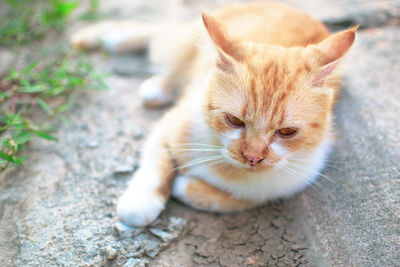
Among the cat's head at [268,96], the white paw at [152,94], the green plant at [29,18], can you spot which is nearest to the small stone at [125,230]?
the cat's head at [268,96]

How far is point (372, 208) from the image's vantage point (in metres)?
1.45

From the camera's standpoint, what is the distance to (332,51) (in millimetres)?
1406

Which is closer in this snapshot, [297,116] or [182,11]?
[297,116]

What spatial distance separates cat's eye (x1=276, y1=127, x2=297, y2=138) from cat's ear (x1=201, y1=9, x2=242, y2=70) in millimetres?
345

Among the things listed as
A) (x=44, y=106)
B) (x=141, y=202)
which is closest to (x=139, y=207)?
(x=141, y=202)

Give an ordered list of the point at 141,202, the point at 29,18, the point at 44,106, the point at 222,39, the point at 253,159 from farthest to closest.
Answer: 1. the point at 29,18
2. the point at 44,106
3. the point at 141,202
4. the point at 222,39
5. the point at 253,159

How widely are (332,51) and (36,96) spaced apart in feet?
5.80

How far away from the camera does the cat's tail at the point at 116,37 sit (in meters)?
2.71

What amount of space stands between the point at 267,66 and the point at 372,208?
77 centimetres

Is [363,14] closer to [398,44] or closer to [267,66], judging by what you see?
[398,44]

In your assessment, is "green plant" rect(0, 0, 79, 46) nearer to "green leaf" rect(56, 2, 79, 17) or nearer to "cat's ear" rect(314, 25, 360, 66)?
"green leaf" rect(56, 2, 79, 17)

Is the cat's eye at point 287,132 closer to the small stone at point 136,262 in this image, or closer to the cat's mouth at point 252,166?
the cat's mouth at point 252,166

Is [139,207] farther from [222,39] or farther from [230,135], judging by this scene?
[222,39]

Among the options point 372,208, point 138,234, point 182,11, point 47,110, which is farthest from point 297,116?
point 182,11
